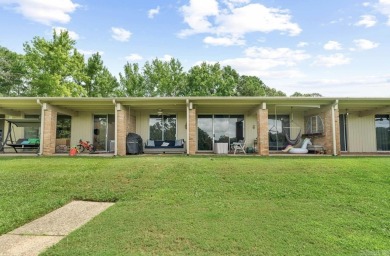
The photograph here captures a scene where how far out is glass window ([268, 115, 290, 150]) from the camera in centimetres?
1297

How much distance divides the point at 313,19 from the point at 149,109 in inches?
354

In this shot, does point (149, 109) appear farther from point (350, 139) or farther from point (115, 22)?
point (350, 139)

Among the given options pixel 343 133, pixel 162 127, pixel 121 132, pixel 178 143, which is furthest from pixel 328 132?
pixel 121 132

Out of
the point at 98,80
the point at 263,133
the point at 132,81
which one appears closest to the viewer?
the point at 263,133

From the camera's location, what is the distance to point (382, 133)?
1293cm

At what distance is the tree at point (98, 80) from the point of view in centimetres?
2328

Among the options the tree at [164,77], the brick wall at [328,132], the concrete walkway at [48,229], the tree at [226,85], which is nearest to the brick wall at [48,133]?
the concrete walkway at [48,229]

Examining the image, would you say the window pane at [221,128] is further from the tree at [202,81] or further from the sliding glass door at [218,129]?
the tree at [202,81]

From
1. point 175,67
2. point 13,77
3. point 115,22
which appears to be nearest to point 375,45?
point 115,22

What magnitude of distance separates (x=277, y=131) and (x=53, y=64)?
1754 cm

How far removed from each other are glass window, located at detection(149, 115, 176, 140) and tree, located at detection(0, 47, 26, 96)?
1808 cm

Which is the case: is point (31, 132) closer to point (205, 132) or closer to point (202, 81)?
point (205, 132)

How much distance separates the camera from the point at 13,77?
82.0ft

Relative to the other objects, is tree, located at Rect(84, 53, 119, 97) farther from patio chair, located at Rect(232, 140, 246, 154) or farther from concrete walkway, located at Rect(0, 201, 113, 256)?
concrete walkway, located at Rect(0, 201, 113, 256)
